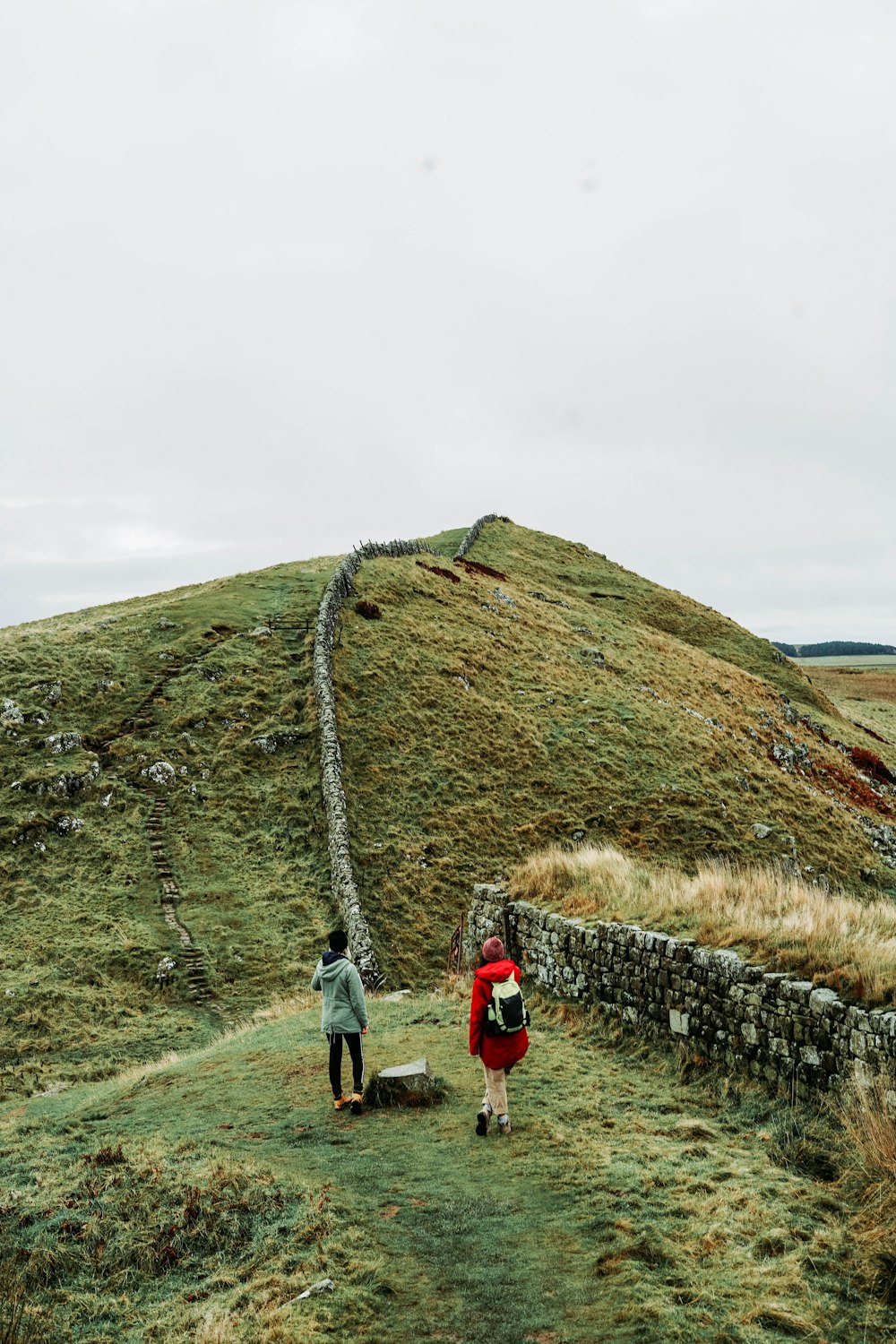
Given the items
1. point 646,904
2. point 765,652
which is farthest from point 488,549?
point 646,904

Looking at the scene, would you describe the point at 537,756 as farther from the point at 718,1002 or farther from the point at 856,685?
the point at 856,685

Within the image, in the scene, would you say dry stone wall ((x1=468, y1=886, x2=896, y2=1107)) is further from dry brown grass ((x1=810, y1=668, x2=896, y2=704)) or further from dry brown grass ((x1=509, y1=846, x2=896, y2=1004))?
dry brown grass ((x1=810, y1=668, x2=896, y2=704))

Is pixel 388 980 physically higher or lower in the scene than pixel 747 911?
lower

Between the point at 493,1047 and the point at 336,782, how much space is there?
1874 cm

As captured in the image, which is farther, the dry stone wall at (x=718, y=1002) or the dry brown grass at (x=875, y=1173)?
the dry stone wall at (x=718, y=1002)

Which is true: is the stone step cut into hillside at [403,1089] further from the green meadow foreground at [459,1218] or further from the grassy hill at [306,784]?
the grassy hill at [306,784]

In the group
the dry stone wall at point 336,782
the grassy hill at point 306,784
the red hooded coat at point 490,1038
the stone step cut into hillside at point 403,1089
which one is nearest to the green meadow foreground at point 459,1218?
the stone step cut into hillside at point 403,1089

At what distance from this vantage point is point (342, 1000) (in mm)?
11516

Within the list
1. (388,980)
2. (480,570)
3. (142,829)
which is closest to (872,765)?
(480,570)

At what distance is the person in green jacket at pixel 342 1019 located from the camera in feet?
37.4

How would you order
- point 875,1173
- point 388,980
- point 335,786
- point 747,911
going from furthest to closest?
point 335,786
point 388,980
point 747,911
point 875,1173

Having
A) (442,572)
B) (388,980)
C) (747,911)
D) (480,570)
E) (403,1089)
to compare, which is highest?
(480,570)

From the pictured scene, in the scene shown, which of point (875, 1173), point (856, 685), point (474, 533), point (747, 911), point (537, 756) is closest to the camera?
point (875, 1173)

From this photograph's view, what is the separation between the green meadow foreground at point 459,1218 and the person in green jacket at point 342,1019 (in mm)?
390
